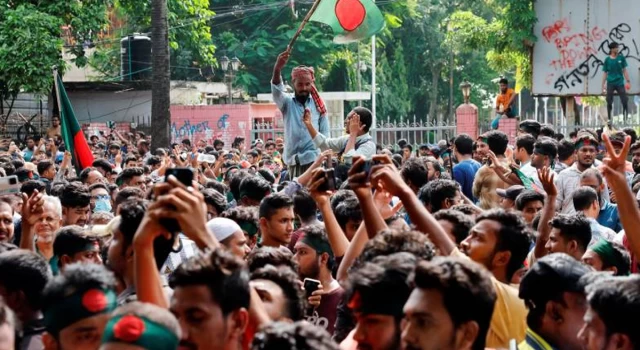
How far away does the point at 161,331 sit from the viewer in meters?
3.72

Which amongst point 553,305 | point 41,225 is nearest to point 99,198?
point 41,225

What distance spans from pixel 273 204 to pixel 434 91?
41867 millimetres

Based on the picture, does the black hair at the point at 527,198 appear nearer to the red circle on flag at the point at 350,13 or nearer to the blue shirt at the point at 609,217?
the blue shirt at the point at 609,217

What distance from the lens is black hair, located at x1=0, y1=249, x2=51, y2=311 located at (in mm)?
5059

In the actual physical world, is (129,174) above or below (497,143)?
below

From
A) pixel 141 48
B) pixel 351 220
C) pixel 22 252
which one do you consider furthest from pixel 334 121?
pixel 22 252

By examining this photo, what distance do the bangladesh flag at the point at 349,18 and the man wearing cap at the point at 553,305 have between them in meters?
7.37

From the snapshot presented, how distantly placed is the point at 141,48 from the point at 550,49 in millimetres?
12988

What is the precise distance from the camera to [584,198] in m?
8.49

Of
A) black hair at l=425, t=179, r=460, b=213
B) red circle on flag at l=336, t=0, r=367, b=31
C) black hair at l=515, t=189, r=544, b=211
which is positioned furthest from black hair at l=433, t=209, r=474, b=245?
red circle on flag at l=336, t=0, r=367, b=31

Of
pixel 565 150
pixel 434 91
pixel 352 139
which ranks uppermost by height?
pixel 434 91

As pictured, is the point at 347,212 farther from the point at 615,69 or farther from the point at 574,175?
the point at 615,69

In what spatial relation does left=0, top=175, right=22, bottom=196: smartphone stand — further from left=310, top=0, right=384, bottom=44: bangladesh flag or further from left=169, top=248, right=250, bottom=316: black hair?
left=310, top=0, right=384, bottom=44: bangladesh flag

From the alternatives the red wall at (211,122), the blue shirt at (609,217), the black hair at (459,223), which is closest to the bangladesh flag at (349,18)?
the blue shirt at (609,217)
